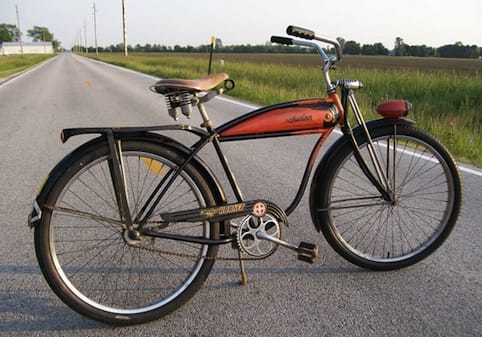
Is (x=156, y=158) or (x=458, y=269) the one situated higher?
(x=156, y=158)

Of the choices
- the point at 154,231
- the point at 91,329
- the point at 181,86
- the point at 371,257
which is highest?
the point at 181,86

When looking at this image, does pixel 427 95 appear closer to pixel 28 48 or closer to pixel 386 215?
pixel 386 215

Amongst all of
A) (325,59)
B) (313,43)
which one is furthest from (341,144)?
(313,43)

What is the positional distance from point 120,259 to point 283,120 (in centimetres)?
152

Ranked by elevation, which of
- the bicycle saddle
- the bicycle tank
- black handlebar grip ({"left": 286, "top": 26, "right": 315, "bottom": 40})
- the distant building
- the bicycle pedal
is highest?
black handlebar grip ({"left": 286, "top": 26, "right": 315, "bottom": 40})

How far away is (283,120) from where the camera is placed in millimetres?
2320

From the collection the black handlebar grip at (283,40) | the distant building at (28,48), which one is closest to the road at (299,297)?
the black handlebar grip at (283,40)

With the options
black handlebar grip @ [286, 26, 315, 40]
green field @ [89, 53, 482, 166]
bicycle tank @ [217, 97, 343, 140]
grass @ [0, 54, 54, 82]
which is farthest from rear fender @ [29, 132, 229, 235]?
grass @ [0, 54, 54, 82]

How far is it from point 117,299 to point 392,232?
2.14 m

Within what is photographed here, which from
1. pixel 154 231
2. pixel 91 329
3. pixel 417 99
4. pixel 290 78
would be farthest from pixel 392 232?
pixel 290 78

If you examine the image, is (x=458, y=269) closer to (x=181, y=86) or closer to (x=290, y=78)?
(x=181, y=86)

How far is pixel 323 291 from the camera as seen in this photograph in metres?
2.49

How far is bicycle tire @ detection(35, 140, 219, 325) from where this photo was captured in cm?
207

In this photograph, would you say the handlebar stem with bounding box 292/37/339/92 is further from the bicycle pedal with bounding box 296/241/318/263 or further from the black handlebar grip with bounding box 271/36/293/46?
the bicycle pedal with bounding box 296/241/318/263
